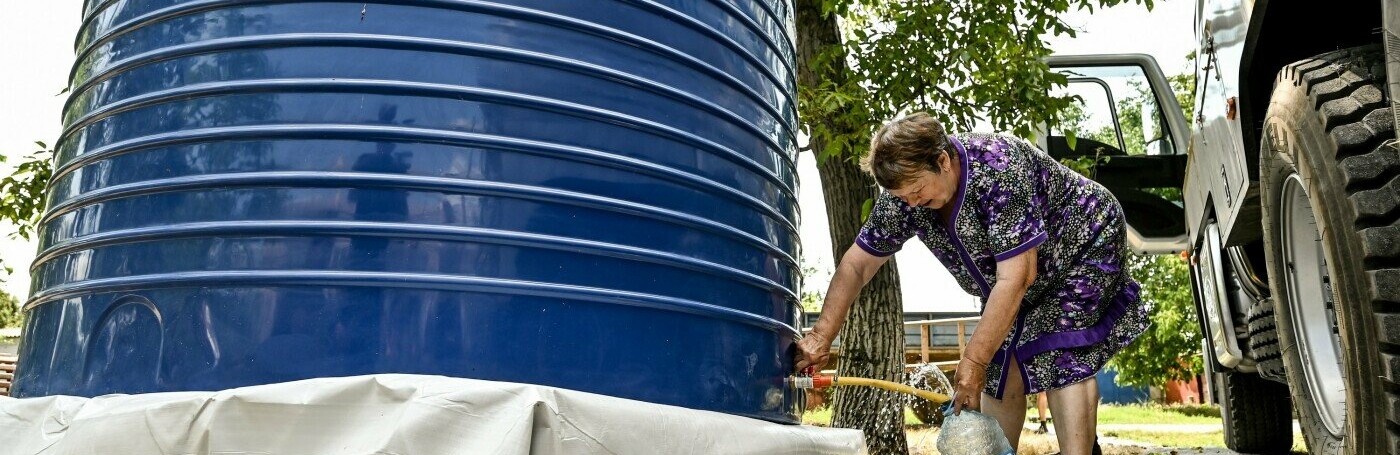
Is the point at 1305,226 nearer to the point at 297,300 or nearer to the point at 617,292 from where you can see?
the point at 617,292

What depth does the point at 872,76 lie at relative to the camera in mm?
5941

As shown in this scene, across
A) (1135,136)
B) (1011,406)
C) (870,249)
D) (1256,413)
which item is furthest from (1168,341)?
(870,249)

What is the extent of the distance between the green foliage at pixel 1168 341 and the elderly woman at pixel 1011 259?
13.2m

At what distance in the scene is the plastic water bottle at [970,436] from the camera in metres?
2.82

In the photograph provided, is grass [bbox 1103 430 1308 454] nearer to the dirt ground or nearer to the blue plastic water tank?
the dirt ground

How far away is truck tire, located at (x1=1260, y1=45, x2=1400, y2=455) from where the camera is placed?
2.04m

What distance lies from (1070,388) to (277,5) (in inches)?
89.9

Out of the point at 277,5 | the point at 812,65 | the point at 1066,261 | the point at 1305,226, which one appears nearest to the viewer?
the point at 277,5

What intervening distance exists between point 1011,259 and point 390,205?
62.7 inches

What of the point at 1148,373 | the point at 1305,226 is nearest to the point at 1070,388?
the point at 1305,226

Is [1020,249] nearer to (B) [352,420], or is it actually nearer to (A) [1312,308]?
(A) [1312,308]

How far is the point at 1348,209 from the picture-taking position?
2.11 m

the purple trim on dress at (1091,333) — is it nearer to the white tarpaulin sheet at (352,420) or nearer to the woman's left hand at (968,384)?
the woman's left hand at (968,384)

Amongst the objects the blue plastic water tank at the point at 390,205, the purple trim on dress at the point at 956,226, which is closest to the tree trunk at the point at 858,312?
the purple trim on dress at the point at 956,226
